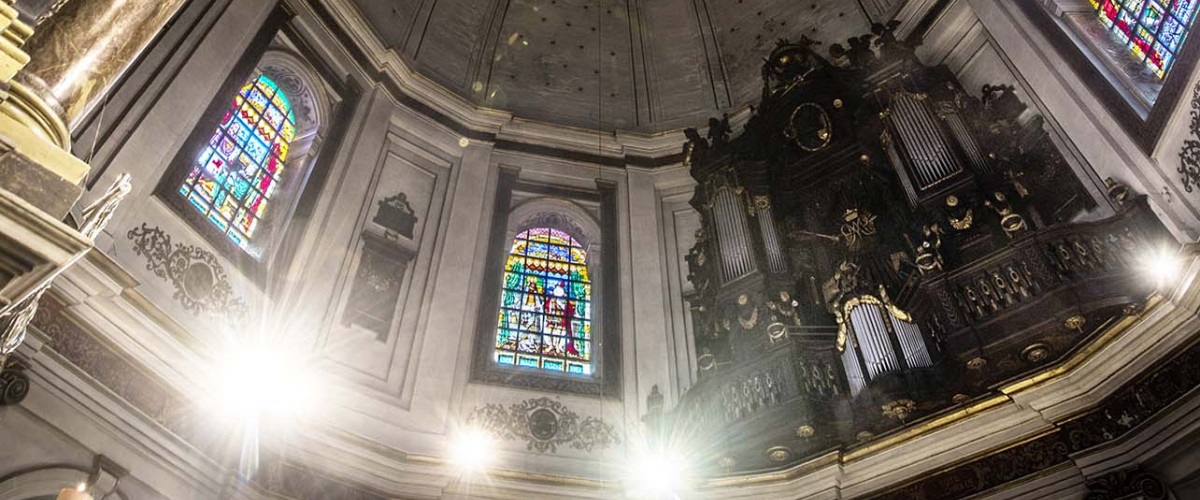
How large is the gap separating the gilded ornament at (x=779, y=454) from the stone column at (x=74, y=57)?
6.03m

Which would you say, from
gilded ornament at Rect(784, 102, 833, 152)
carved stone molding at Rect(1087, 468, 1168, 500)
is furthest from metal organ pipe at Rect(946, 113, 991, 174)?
carved stone molding at Rect(1087, 468, 1168, 500)

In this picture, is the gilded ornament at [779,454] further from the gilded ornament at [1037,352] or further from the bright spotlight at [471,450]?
the bright spotlight at [471,450]

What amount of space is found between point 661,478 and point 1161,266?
4601 millimetres

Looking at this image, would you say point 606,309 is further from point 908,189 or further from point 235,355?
point 235,355

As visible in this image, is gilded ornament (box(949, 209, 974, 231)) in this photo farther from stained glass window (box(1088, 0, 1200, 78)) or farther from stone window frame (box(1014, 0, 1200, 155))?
stained glass window (box(1088, 0, 1200, 78))

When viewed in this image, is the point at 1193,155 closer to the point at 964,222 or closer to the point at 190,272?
the point at 964,222

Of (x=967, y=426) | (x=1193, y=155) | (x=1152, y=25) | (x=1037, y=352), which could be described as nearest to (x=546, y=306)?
(x=967, y=426)

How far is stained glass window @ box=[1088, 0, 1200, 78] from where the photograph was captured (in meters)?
6.65

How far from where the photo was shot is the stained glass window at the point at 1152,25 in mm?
6652

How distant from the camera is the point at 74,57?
143 inches

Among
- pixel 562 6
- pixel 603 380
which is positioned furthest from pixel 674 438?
pixel 562 6

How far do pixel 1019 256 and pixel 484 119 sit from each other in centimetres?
793

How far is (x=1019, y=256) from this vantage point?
6801 millimetres

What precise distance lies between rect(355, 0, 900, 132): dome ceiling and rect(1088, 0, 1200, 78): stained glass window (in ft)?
16.4
